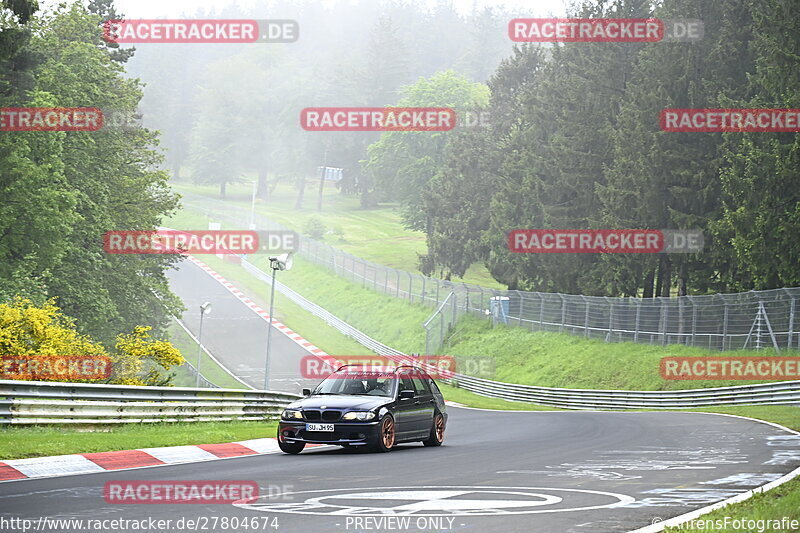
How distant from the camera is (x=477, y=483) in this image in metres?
12.0

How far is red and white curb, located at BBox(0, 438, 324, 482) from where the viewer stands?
1247 cm

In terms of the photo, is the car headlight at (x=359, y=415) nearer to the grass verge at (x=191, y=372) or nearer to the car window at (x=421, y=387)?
the car window at (x=421, y=387)

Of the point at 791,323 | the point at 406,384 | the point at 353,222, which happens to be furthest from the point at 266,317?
the point at 353,222

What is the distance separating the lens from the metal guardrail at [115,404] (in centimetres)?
1644

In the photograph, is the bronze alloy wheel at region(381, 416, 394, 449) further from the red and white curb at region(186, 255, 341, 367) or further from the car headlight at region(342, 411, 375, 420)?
the red and white curb at region(186, 255, 341, 367)

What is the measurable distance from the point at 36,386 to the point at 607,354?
32.6 m

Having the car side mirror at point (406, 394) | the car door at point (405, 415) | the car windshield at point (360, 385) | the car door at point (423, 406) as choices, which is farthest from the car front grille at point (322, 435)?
the car door at point (423, 406)

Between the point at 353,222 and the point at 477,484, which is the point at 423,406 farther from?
the point at 353,222

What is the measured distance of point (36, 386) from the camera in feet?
55.0

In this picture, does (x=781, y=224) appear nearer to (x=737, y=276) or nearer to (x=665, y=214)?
(x=737, y=276)

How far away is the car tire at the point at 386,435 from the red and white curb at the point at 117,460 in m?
1.94

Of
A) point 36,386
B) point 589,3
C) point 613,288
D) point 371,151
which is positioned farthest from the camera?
point 371,151

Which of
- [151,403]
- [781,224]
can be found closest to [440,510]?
[151,403]

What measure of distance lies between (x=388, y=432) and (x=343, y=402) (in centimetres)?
88
